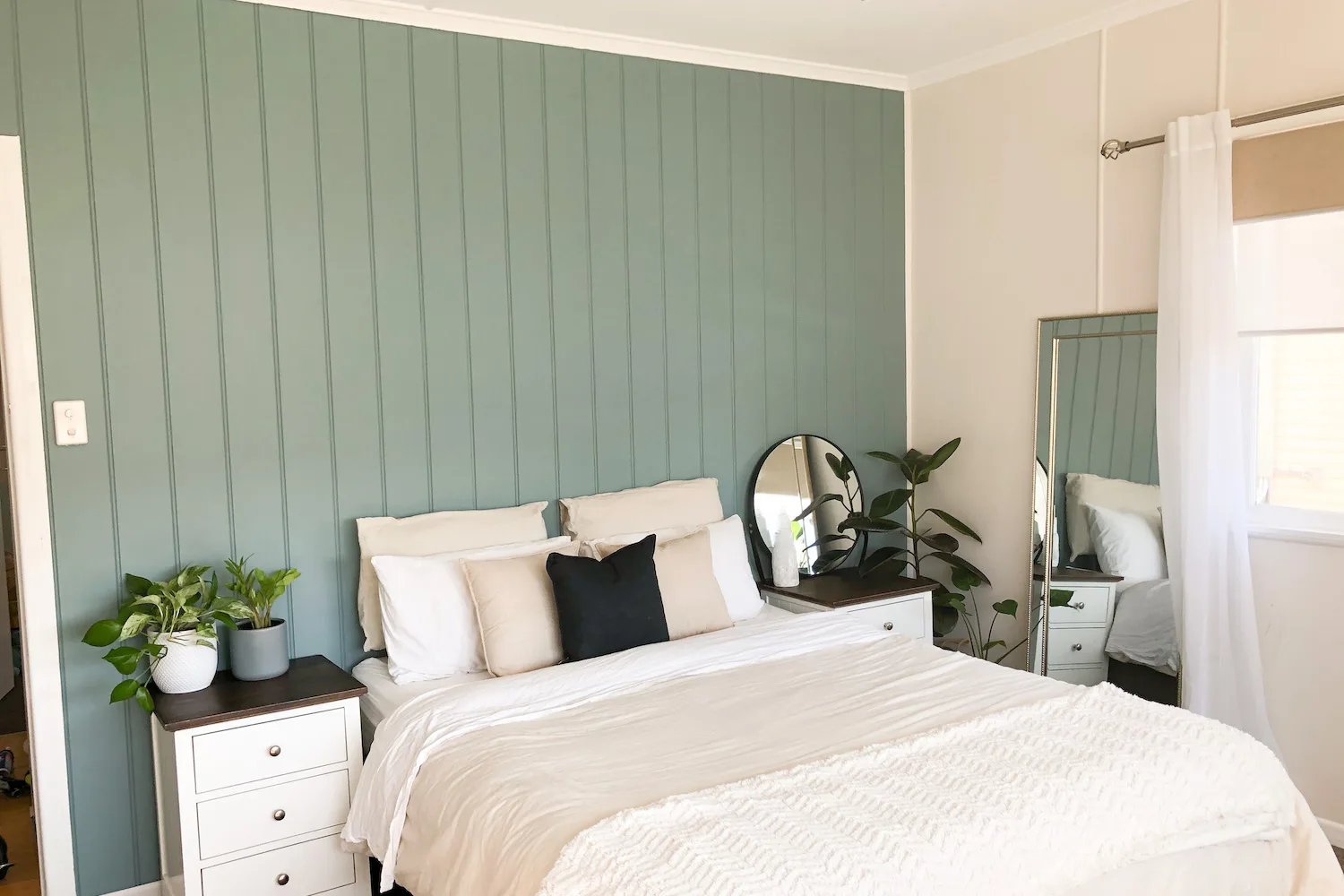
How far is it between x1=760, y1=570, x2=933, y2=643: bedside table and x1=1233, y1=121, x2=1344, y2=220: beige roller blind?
1637 millimetres

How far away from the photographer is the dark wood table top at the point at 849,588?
12.0ft

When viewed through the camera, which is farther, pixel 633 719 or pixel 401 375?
pixel 401 375

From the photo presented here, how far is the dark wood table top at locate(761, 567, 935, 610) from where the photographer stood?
365cm

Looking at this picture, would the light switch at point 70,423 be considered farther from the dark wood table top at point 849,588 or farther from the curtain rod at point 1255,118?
the curtain rod at point 1255,118

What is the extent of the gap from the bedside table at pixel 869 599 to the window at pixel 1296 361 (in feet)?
3.80

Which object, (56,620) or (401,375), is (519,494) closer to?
(401,375)

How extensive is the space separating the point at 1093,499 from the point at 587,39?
7.62 ft

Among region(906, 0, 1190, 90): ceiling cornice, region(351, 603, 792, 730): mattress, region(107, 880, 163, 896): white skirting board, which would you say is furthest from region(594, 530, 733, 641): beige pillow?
region(906, 0, 1190, 90): ceiling cornice

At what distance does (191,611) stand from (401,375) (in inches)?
36.8

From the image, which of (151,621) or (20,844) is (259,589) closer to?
(151,621)

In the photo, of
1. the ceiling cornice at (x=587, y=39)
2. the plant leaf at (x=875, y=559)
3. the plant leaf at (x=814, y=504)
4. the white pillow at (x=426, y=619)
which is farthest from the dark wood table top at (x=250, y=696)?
the plant leaf at (x=875, y=559)

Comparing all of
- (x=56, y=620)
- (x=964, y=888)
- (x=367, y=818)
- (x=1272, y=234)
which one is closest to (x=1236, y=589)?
(x=1272, y=234)

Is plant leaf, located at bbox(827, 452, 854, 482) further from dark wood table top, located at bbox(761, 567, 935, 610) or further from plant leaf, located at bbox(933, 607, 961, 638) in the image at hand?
plant leaf, located at bbox(933, 607, 961, 638)

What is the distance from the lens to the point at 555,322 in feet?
11.6
